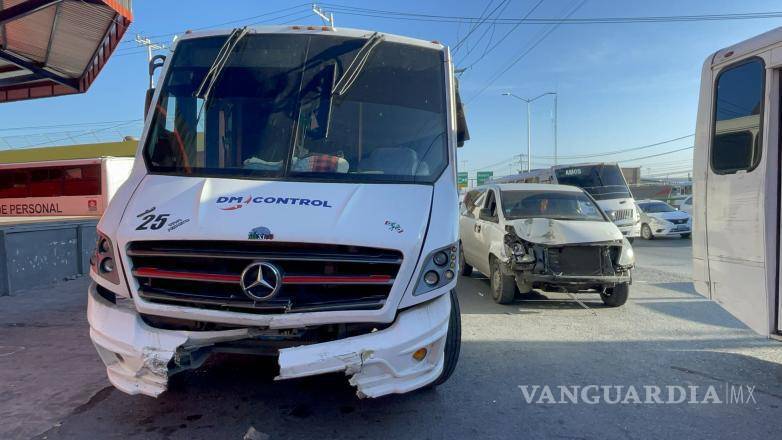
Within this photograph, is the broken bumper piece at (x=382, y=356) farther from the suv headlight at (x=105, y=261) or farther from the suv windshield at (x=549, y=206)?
the suv windshield at (x=549, y=206)

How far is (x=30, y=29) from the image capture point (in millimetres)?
12164

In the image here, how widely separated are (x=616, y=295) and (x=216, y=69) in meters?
5.91

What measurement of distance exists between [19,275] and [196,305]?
7232mm

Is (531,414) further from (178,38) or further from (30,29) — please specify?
(30,29)

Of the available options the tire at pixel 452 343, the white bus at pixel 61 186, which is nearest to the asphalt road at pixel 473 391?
the tire at pixel 452 343

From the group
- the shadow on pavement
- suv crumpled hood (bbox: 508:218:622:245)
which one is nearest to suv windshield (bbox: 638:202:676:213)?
suv crumpled hood (bbox: 508:218:622:245)

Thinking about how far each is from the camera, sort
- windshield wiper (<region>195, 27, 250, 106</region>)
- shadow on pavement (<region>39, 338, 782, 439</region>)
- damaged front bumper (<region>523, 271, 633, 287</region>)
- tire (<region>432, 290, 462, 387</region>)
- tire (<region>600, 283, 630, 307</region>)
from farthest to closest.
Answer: tire (<region>600, 283, 630, 307</region>), damaged front bumper (<region>523, 271, 633, 287</region>), windshield wiper (<region>195, 27, 250, 106</region>), tire (<region>432, 290, 462, 387</region>), shadow on pavement (<region>39, 338, 782, 439</region>)

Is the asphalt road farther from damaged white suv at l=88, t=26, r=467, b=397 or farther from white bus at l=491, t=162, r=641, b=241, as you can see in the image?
white bus at l=491, t=162, r=641, b=241

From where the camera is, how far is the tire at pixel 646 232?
18969 mm

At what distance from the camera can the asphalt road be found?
3.54m

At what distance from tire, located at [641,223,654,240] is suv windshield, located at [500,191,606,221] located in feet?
40.8

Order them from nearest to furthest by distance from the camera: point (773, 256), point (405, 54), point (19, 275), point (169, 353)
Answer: point (169, 353), point (773, 256), point (405, 54), point (19, 275)

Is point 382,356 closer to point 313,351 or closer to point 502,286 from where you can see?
point 313,351

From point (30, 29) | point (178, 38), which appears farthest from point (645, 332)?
point (30, 29)
